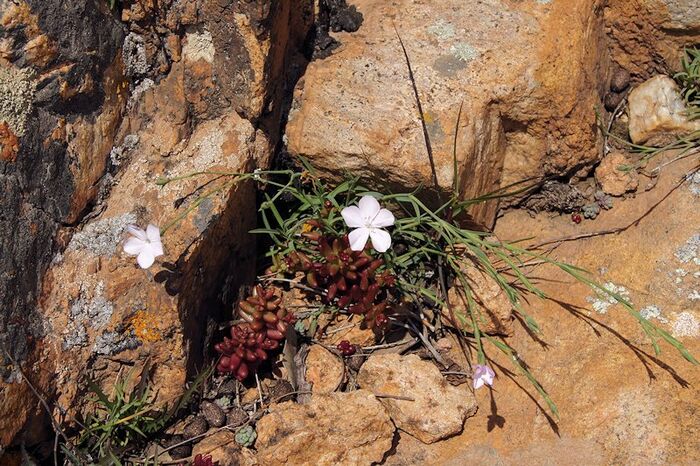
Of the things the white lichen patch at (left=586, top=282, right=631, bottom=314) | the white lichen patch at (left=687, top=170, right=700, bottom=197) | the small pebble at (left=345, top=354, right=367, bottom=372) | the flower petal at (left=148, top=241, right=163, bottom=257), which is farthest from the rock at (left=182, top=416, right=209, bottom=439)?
the white lichen patch at (left=687, top=170, right=700, bottom=197)

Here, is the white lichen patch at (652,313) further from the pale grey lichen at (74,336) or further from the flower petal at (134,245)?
the pale grey lichen at (74,336)

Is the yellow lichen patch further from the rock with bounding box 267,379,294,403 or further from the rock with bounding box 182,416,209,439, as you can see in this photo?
the rock with bounding box 267,379,294,403

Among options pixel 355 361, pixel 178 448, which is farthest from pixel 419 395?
pixel 178 448

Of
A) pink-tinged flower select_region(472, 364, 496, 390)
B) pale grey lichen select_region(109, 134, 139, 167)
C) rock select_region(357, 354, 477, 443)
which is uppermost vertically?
pale grey lichen select_region(109, 134, 139, 167)

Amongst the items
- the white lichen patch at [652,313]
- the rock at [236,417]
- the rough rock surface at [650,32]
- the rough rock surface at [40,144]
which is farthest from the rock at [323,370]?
the rough rock surface at [650,32]

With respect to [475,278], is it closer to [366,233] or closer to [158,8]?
[366,233]

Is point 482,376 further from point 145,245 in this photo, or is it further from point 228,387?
point 145,245
